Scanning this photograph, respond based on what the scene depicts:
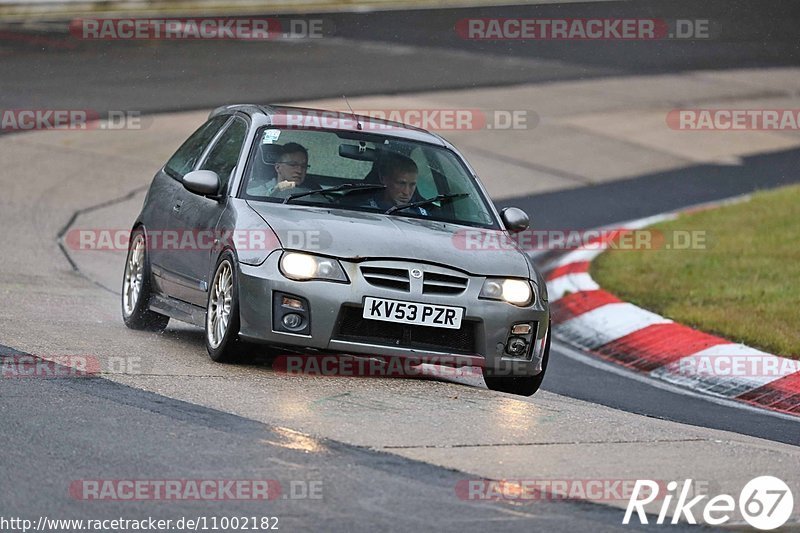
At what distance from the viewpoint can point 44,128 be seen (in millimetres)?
19469

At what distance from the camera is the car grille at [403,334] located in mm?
8305

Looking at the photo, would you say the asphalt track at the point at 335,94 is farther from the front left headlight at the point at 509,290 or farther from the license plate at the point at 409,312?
the license plate at the point at 409,312

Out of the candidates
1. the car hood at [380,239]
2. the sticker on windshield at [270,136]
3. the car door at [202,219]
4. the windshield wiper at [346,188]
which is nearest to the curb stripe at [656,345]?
the car hood at [380,239]

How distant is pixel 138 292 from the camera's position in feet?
33.9

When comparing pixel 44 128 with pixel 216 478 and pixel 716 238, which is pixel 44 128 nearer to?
pixel 716 238

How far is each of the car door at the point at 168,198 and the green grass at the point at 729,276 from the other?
3748mm

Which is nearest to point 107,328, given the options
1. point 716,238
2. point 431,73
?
point 716,238

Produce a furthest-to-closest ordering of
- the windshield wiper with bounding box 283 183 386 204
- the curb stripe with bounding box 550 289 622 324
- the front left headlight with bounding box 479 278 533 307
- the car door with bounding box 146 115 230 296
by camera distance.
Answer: the curb stripe with bounding box 550 289 622 324 → the car door with bounding box 146 115 230 296 → the windshield wiper with bounding box 283 183 386 204 → the front left headlight with bounding box 479 278 533 307

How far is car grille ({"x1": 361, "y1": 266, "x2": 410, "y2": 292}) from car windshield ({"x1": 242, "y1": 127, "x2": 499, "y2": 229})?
0.83m

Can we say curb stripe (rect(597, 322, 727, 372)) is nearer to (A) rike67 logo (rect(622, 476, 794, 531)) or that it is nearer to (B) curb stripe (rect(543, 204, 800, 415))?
(B) curb stripe (rect(543, 204, 800, 415))

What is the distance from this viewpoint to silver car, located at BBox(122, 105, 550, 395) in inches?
327

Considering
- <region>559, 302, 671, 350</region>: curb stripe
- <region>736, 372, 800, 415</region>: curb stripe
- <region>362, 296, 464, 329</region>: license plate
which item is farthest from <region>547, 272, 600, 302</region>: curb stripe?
<region>362, 296, 464, 329</region>: license plate

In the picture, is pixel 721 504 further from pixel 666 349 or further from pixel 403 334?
pixel 666 349

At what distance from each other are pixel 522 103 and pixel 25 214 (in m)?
10.6
